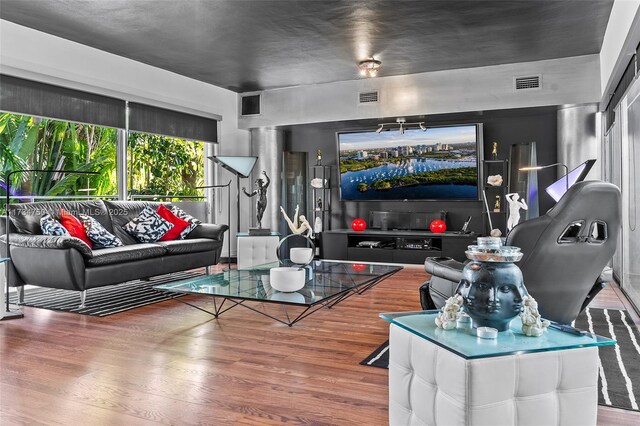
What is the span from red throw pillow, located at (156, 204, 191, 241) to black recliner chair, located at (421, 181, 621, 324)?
4.08m

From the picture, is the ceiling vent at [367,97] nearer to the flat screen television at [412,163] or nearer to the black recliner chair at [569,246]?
the flat screen television at [412,163]

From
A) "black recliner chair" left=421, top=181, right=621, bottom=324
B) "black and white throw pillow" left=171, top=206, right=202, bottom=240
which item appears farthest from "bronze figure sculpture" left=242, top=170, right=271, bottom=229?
"black recliner chair" left=421, top=181, right=621, bottom=324

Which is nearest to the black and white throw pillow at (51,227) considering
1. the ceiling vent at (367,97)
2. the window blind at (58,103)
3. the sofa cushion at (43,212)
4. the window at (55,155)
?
the sofa cushion at (43,212)

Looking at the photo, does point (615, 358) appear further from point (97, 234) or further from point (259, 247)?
point (97, 234)

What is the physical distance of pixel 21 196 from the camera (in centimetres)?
536

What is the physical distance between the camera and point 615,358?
2.88 m

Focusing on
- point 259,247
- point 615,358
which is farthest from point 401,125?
point 615,358

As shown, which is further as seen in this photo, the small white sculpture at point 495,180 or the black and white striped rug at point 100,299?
the small white sculpture at point 495,180

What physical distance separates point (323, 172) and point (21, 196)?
3988 millimetres

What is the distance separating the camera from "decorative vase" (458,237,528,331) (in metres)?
1.63

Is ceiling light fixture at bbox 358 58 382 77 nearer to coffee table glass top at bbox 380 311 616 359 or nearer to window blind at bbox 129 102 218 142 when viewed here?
window blind at bbox 129 102 218 142

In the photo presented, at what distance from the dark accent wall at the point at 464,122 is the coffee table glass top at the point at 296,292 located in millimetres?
3182

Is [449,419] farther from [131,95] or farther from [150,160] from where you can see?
[150,160]

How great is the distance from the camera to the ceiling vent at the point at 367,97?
23.5ft
